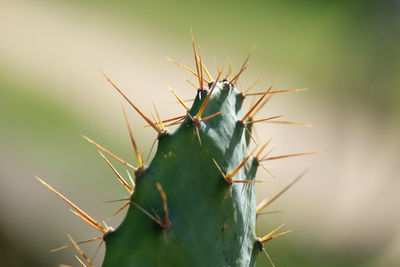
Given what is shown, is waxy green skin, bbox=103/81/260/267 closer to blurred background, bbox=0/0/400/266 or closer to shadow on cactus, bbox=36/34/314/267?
shadow on cactus, bbox=36/34/314/267

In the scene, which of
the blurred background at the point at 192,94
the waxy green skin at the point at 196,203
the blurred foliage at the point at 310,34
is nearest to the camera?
the waxy green skin at the point at 196,203

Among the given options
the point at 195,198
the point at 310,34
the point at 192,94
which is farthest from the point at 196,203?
the point at 310,34

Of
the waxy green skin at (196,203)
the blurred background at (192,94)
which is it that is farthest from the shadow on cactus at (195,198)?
the blurred background at (192,94)

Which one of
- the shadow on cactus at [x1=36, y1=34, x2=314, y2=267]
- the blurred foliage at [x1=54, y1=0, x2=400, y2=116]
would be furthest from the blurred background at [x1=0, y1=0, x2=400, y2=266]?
the shadow on cactus at [x1=36, y1=34, x2=314, y2=267]

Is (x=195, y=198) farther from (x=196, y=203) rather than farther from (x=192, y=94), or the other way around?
(x=192, y=94)

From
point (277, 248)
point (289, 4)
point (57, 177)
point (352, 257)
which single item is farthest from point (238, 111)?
point (289, 4)

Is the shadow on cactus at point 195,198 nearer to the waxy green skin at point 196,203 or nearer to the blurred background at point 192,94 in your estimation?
the waxy green skin at point 196,203

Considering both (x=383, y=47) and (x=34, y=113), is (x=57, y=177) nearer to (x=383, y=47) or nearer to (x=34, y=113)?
(x=34, y=113)
